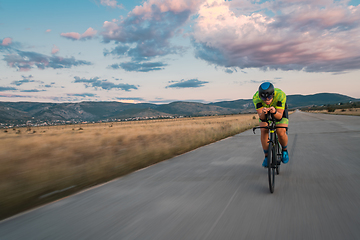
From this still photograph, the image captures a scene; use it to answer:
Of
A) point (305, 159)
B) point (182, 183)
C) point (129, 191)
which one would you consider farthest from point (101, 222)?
point (305, 159)

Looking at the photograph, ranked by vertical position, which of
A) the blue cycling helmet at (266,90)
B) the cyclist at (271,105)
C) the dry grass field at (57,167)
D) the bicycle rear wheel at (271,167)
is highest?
the blue cycling helmet at (266,90)

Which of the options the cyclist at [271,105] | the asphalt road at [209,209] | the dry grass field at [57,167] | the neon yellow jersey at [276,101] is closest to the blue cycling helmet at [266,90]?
the cyclist at [271,105]

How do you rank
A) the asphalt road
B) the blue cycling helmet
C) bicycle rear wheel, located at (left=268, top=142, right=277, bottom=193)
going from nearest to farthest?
the asphalt road < bicycle rear wheel, located at (left=268, top=142, right=277, bottom=193) < the blue cycling helmet

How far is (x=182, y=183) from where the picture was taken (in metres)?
5.55

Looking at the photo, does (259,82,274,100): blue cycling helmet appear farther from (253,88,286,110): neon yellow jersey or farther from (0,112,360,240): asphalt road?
(0,112,360,240): asphalt road

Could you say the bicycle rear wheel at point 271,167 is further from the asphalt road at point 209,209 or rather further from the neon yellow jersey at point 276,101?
the neon yellow jersey at point 276,101

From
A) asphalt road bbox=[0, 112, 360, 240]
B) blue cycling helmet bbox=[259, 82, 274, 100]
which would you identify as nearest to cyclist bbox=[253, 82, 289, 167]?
blue cycling helmet bbox=[259, 82, 274, 100]

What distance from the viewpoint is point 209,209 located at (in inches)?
152

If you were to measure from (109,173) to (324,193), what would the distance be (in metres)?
5.01

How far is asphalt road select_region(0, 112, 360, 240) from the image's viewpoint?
3.11 meters

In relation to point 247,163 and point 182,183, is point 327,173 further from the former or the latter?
point 182,183

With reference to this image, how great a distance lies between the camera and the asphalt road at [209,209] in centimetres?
311

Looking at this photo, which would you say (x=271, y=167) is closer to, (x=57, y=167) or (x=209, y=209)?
(x=209, y=209)

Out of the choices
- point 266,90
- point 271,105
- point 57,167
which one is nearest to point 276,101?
point 271,105
